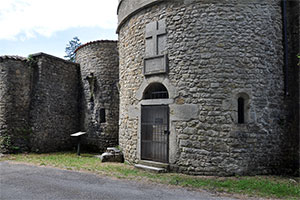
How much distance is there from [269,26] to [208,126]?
3439 mm

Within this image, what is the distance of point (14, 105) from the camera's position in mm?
10133

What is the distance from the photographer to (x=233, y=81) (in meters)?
6.39

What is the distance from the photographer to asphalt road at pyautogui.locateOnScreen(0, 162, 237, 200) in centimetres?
457

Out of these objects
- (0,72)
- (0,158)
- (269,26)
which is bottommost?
(0,158)

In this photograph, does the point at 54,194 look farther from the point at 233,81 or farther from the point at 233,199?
the point at 233,81

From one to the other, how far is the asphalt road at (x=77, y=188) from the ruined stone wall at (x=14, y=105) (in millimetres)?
3865

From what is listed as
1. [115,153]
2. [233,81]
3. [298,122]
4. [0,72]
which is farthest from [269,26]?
[0,72]

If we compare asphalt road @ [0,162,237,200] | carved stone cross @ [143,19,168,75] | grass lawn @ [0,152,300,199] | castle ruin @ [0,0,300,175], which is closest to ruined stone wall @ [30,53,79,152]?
grass lawn @ [0,152,300,199]

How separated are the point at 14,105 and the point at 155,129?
6659mm

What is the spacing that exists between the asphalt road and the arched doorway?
66.3 inches

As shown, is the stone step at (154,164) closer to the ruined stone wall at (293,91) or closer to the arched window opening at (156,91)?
the arched window opening at (156,91)

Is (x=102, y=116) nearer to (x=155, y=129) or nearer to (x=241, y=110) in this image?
(x=155, y=129)

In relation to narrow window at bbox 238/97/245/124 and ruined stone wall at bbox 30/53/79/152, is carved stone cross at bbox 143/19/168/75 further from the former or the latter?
Result: ruined stone wall at bbox 30/53/79/152

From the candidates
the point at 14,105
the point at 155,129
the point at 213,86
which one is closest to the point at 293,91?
the point at 213,86
